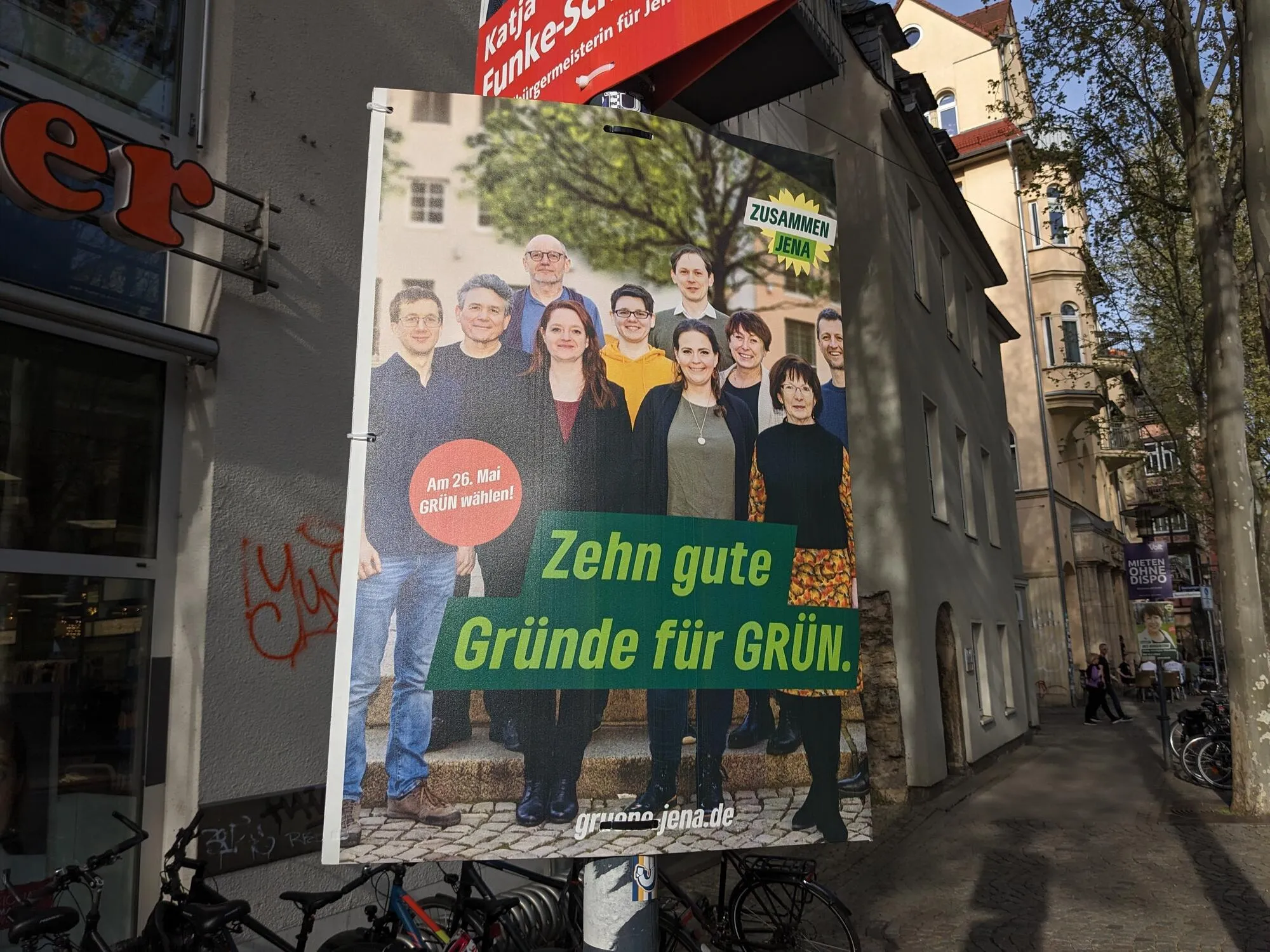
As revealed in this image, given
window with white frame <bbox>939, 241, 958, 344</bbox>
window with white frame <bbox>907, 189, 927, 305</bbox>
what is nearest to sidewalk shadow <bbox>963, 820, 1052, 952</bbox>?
window with white frame <bbox>907, 189, 927, 305</bbox>

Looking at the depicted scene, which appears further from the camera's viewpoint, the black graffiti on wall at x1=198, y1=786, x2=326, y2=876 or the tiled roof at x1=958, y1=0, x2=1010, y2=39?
the tiled roof at x1=958, y1=0, x2=1010, y2=39

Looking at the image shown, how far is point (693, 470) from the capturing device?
7.91 feet

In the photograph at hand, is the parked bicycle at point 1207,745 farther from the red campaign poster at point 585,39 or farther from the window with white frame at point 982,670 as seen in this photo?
the red campaign poster at point 585,39

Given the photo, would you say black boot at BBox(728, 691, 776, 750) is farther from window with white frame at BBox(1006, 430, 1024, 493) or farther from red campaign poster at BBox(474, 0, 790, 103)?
window with white frame at BBox(1006, 430, 1024, 493)

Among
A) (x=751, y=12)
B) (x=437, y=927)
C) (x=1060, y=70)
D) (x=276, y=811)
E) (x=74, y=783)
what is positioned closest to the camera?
(x=751, y=12)

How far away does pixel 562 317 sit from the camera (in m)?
2.40

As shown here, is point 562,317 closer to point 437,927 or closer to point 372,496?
point 372,496

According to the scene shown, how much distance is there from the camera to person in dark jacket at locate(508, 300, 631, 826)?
2.21m

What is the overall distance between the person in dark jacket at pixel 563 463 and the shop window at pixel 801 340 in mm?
573

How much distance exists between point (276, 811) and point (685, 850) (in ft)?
13.5

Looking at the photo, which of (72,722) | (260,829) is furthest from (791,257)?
(260,829)

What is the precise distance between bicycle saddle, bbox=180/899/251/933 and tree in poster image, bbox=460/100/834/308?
11.1 ft

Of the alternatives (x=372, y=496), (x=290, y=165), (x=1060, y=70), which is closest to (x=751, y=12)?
(x=372, y=496)

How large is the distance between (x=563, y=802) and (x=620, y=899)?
0.58 meters
